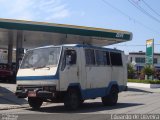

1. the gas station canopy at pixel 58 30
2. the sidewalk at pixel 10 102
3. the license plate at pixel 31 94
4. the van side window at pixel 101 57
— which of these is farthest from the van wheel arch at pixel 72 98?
the gas station canopy at pixel 58 30

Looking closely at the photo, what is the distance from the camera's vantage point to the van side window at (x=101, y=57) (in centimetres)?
1842

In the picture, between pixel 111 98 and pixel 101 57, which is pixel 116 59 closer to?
pixel 101 57

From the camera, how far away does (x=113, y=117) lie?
46.4 feet

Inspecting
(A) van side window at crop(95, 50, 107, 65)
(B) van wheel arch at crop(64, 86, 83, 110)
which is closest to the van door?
(B) van wheel arch at crop(64, 86, 83, 110)

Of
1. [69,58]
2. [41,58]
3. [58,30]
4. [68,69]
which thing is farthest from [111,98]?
[58,30]

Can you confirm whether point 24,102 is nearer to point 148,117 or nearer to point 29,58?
point 29,58

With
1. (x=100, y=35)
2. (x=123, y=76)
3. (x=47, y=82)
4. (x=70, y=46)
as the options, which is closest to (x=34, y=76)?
(x=47, y=82)

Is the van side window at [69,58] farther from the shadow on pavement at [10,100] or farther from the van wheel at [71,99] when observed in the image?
the shadow on pavement at [10,100]

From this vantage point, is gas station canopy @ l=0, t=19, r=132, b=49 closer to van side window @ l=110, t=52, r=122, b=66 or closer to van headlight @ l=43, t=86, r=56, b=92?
van side window @ l=110, t=52, r=122, b=66

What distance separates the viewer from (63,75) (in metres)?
16.0

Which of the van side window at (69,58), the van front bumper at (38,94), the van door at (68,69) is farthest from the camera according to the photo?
the van side window at (69,58)

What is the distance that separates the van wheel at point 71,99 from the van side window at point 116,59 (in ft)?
12.0

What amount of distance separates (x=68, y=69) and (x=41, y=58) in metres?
1.25

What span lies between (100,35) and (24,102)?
18.2 meters
